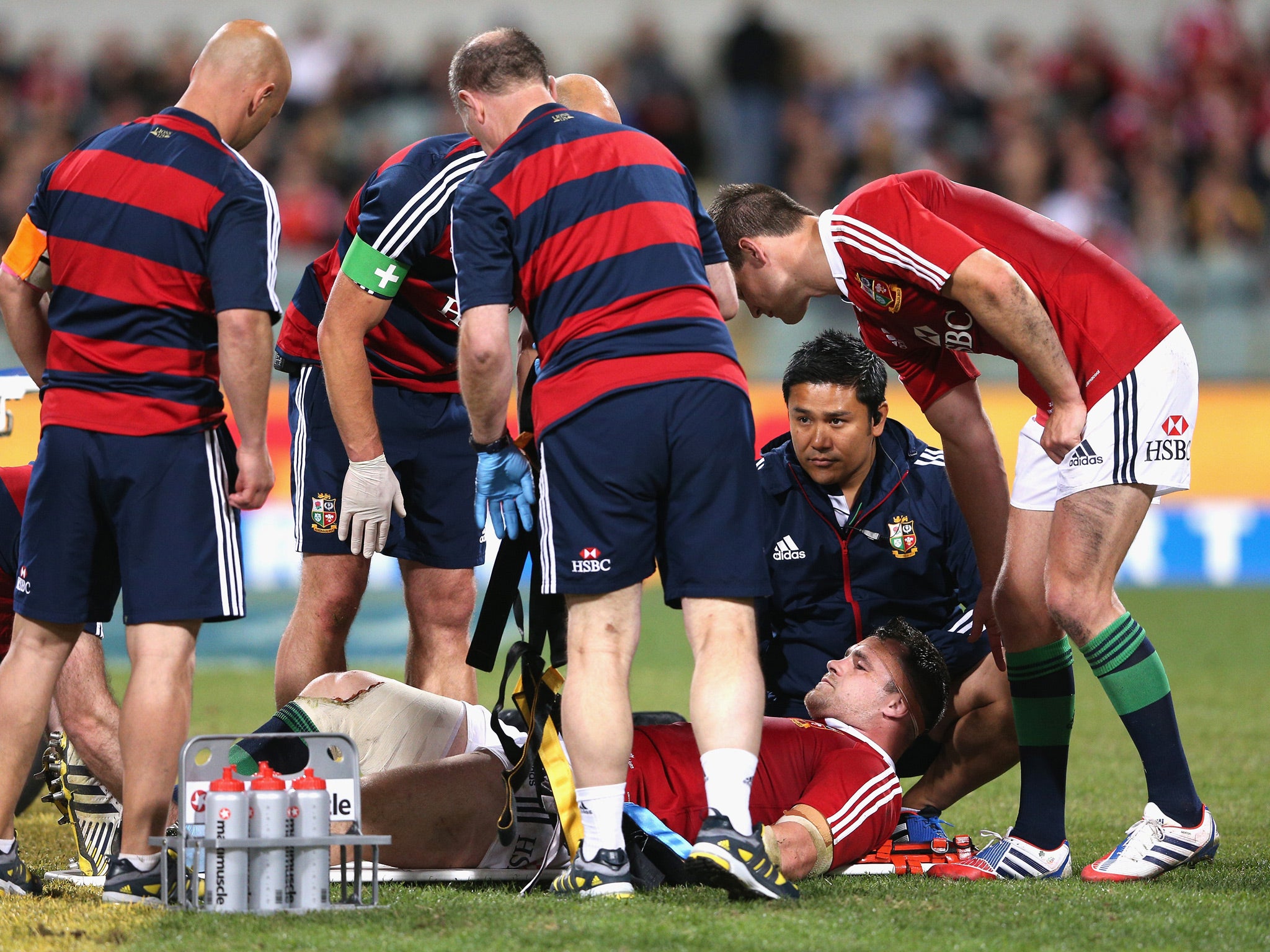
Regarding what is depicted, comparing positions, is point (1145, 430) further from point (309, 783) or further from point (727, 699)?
point (309, 783)

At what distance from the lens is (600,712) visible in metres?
3.42

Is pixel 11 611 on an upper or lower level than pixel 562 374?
lower

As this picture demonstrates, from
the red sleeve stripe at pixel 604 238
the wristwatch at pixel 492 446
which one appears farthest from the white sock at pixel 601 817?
the red sleeve stripe at pixel 604 238

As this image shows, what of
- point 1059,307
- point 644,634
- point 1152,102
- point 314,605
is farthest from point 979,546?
point 1152,102

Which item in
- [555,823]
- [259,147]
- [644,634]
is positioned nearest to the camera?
[555,823]

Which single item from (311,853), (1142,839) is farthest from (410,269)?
(1142,839)

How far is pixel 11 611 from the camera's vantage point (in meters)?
4.36

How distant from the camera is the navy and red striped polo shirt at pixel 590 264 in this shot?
355 cm

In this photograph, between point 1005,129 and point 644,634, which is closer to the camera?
point 644,634

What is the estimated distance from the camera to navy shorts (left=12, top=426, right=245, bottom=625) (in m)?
3.60

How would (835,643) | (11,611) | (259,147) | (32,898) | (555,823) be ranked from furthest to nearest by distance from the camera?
(259,147) → (835,643) → (11,611) → (555,823) → (32,898)

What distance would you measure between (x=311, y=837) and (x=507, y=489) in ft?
3.66

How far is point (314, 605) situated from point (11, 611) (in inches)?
36.0

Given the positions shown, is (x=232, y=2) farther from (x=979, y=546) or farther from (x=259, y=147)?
(x=979, y=546)
